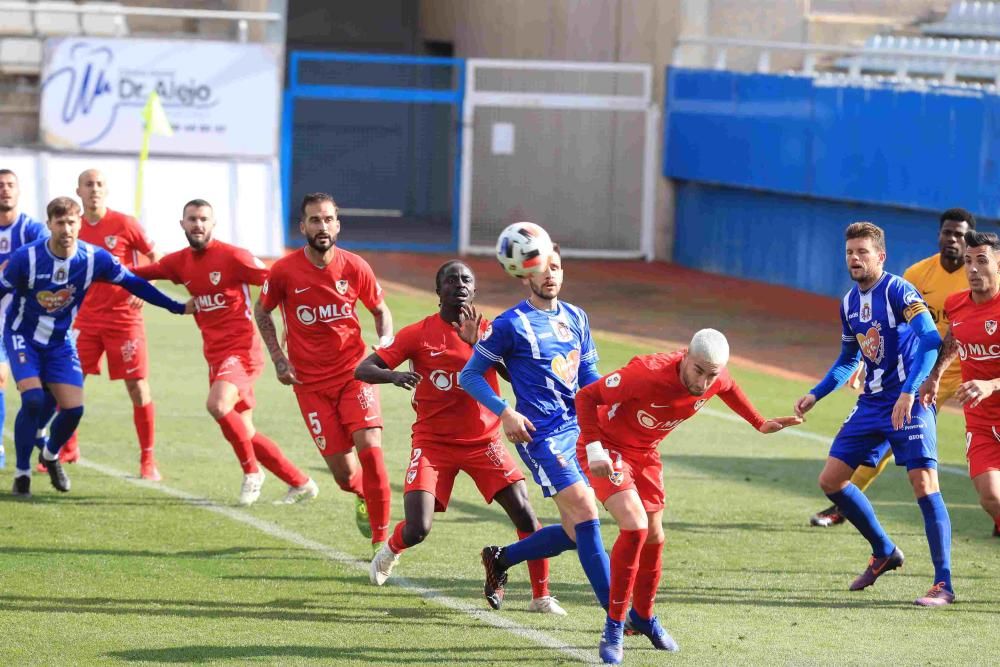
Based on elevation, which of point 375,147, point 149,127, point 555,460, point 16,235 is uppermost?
point 149,127

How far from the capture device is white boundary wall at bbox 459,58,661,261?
94.6ft

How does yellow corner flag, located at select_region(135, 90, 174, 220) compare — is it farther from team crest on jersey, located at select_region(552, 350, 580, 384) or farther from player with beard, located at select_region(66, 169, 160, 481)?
team crest on jersey, located at select_region(552, 350, 580, 384)

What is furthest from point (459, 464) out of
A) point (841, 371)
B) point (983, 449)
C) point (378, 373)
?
point (983, 449)

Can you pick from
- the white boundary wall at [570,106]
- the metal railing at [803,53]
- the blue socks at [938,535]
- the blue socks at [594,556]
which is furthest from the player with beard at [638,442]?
the white boundary wall at [570,106]

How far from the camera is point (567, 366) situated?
8414 mm

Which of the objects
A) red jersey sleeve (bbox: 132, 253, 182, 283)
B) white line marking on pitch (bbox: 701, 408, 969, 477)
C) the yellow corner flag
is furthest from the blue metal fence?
red jersey sleeve (bbox: 132, 253, 182, 283)

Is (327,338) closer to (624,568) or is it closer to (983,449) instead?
(624,568)

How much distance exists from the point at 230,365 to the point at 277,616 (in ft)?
10.2

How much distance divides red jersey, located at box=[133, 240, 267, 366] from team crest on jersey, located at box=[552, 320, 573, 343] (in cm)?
356

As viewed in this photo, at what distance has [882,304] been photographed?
9531 mm

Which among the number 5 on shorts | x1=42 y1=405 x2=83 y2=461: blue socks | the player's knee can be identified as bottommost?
x1=42 y1=405 x2=83 y2=461: blue socks

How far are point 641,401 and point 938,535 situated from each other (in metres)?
2.31

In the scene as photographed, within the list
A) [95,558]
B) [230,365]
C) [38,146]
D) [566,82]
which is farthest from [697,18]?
[95,558]

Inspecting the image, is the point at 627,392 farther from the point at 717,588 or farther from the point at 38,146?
the point at 38,146
